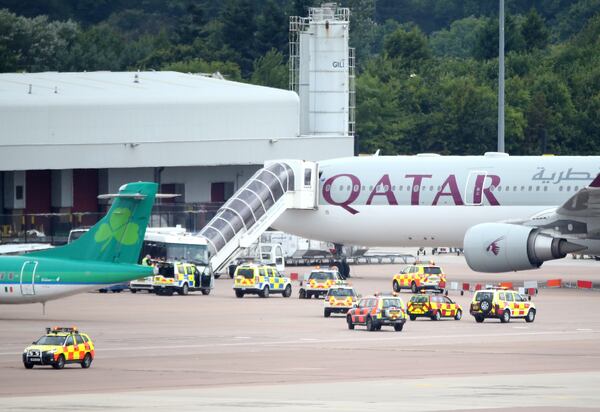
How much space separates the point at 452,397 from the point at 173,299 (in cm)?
2990

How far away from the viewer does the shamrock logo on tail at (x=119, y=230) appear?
48406mm

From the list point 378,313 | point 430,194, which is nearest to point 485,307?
point 378,313

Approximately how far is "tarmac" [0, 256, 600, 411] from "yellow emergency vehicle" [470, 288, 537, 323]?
39 cm

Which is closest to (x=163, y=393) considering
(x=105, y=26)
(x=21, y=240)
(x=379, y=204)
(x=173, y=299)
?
(x=173, y=299)

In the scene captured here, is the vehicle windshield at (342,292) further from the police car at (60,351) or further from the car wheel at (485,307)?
the police car at (60,351)

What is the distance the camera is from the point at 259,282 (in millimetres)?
60688

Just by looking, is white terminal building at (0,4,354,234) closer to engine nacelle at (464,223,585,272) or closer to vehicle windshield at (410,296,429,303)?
engine nacelle at (464,223,585,272)

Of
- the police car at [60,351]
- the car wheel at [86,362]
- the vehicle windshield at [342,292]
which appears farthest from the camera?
the vehicle windshield at [342,292]

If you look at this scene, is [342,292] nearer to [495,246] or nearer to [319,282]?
[319,282]

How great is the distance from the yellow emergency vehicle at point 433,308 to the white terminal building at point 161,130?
3530cm

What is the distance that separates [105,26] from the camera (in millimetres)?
175000

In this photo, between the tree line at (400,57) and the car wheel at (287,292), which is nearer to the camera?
the car wheel at (287,292)

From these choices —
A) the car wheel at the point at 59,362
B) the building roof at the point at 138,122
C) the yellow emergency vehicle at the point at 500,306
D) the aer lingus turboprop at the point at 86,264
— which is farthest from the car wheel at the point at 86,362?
the building roof at the point at 138,122

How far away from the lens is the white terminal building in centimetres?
8562
